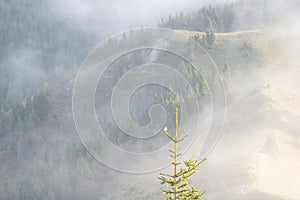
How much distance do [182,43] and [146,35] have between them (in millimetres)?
29132

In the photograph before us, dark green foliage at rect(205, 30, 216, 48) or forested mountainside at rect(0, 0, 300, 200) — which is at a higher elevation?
dark green foliage at rect(205, 30, 216, 48)

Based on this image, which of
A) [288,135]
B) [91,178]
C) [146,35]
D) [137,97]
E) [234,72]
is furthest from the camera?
[146,35]

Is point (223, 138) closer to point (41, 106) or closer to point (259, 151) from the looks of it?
point (259, 151)

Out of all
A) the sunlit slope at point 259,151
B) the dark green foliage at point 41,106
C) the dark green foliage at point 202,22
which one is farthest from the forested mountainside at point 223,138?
the dark green foliage at point 202,22

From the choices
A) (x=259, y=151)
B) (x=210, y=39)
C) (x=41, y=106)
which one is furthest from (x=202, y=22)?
(x=259, y=151)

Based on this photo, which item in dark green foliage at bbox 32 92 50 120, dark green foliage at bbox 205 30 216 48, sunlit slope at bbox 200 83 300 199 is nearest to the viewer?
sunlit slope at bbox 200 83 300 199

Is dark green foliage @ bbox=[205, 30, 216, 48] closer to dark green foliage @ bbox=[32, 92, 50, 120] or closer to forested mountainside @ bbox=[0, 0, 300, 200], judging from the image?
forested mountainside @ bbox=[0, 0, 300, 200]

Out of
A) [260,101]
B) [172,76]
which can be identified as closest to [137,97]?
[172,76]

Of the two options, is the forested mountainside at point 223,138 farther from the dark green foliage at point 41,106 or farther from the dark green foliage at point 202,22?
the dark green foliage at point 202,22

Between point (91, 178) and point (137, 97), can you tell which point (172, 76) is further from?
point (91, 178)

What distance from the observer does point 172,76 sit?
421 ft

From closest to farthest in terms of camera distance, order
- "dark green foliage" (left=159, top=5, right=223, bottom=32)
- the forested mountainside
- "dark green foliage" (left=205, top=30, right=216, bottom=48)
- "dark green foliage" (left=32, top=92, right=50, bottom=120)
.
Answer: the forested mountainside
"dark green foliage" (left=205, top=30, right=216, bottom=48)
"dark green foliage" (left=32, top=92, right=50, bottom=120)
"dark green foliage" (left=159, top=5, right=223, bottom=32)

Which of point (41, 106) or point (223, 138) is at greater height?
point (41, 106)

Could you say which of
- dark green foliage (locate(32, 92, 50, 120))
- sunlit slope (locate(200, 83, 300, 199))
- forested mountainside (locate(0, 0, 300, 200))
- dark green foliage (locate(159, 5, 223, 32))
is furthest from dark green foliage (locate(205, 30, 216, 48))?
dark green foliage (locate(32, 92, 50, 120))
